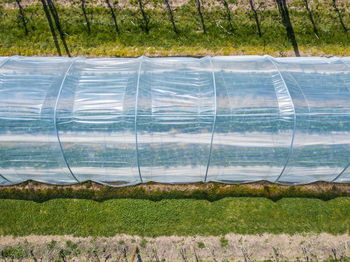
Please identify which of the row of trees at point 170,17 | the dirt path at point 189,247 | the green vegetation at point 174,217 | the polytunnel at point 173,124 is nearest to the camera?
the polytunnel at point 173,124

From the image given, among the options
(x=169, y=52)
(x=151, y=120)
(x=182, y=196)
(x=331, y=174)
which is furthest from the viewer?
(x=169, y=52)

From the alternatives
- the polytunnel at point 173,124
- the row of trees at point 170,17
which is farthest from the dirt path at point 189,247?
the row of trees at point 170,17

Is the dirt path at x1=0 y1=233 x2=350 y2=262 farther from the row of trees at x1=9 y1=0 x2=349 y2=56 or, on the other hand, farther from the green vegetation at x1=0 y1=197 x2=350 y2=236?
the row of trees at x1=9 y1=0 x2=349 y2=56

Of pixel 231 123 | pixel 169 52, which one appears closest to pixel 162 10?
pixel 169 52

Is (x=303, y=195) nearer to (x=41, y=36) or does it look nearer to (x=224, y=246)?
(x=224, y=246)

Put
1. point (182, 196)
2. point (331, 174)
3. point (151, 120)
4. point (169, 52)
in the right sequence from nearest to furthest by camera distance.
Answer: point (151, 120) → point (331, 174) → point (182, 196) → point (169, 52)

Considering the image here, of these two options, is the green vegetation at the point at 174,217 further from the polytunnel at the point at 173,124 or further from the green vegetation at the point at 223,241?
the polytunnel at the point at 173,124
